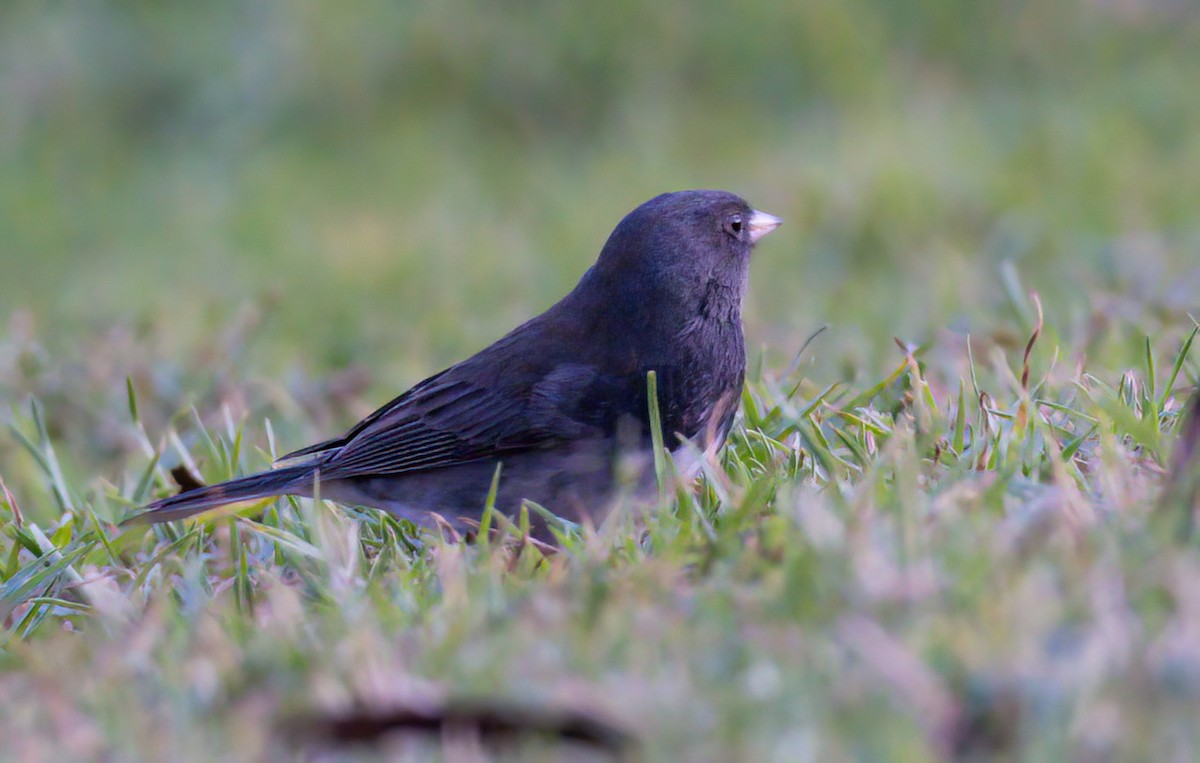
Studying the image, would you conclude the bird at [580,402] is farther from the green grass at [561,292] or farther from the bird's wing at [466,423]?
the green grass at [561,292]

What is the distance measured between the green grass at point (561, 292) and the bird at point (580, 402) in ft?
0.41

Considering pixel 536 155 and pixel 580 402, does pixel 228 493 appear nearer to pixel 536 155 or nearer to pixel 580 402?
pixel 580 402

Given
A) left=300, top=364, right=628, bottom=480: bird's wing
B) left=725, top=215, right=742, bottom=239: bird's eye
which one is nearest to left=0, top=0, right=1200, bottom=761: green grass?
left=300, top=364, right=628, bottom=480: bird's wing

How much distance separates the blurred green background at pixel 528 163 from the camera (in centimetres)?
586

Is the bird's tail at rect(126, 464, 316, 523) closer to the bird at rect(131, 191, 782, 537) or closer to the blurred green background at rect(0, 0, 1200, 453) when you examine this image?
the bird at rect(131, 191, 782, 537)

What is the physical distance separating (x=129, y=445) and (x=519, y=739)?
135 inches

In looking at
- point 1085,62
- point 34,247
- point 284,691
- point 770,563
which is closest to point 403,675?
point 284,691

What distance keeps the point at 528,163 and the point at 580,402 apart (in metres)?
6.36

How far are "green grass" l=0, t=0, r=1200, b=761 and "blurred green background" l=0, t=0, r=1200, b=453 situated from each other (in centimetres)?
3

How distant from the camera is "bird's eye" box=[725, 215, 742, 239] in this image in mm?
3367

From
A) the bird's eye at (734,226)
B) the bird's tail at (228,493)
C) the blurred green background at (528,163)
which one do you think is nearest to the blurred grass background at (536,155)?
the blurred green background at (528,163)

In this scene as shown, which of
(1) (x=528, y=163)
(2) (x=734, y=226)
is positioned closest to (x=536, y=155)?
(1) (x=528, y=163)

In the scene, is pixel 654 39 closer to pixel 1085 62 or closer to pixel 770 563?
pixel 1085 62

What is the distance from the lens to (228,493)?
10.2ft
